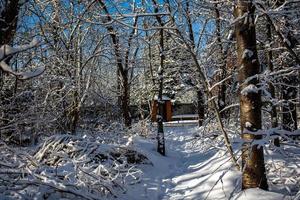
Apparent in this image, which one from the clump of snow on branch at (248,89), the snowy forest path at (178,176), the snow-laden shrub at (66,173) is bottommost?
the snowy forest path at (178,176)

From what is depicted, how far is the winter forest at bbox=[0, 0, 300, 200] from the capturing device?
4.71 m

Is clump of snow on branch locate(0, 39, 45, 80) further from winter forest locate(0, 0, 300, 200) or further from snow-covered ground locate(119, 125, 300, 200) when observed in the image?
snow-covered ground locate(119, 125, 300, 200)

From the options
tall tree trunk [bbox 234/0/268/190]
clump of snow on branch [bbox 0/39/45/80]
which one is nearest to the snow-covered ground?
tall tree trunk [bbox 234/0/268/190]

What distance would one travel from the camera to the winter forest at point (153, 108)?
4.71 meters

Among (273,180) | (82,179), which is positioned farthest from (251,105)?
(82,179)

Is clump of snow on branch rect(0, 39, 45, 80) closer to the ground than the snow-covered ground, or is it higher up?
higher up

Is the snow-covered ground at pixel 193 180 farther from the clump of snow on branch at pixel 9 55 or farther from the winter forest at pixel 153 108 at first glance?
the clump of snow on branch at pixel 9 55

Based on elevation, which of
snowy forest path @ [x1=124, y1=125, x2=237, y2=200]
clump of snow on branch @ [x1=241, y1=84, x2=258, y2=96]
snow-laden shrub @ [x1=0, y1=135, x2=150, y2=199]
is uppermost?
clump of snow on branch @ [x1=241, y1=84, x2=258, y2=96]

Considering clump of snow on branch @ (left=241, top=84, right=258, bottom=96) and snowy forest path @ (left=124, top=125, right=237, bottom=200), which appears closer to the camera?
clump of snow on branch @ (left=241, top=84, right=258, bottom=96)

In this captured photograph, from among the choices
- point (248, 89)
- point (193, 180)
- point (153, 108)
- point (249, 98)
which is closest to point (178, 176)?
point (193, 180)

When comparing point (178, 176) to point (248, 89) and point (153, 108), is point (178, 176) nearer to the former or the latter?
point (248, 89)

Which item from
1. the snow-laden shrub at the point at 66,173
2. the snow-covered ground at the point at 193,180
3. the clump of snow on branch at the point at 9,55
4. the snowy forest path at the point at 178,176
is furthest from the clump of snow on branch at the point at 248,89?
the clump of snow on branch at the point at 9,55

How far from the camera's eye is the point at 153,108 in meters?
17.6

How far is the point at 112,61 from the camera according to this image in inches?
575
